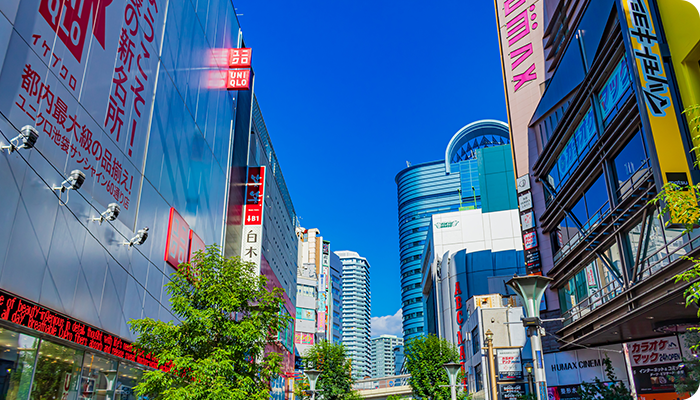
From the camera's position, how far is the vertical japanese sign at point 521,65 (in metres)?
41.8

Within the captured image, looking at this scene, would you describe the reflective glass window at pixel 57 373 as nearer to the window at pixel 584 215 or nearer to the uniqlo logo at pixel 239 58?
Answer: the window at pixel 584 215

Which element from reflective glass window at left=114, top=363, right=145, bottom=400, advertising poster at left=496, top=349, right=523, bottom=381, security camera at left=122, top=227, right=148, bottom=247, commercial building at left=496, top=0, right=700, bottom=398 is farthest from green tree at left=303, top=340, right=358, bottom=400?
security camera at left=122, top=227, right=148, bottom=247

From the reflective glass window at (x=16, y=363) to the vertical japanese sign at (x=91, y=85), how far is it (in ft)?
15.8

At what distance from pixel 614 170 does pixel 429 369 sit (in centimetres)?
2774

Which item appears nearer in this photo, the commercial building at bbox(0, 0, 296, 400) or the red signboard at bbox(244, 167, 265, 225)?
the commercial building at bbox(0, 0, 296, 400)

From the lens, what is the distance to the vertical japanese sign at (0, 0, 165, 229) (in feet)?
44.0

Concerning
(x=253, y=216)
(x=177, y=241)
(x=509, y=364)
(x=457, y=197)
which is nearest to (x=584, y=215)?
(x=509, y=364)

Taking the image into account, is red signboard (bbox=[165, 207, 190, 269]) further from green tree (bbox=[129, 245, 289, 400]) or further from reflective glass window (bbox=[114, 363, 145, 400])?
green tree (bbox=[129, 245, 289, 400])

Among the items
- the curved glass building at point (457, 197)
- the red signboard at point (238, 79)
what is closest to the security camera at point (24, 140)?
the red signboard at point (238, 79)

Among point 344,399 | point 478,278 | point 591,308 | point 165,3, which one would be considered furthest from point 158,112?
point 478,278

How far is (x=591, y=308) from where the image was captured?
26.7 m

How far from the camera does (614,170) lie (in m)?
23.6

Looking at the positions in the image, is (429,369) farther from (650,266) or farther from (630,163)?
(650,266)

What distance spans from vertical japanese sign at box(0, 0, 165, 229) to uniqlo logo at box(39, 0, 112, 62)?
0.03m
